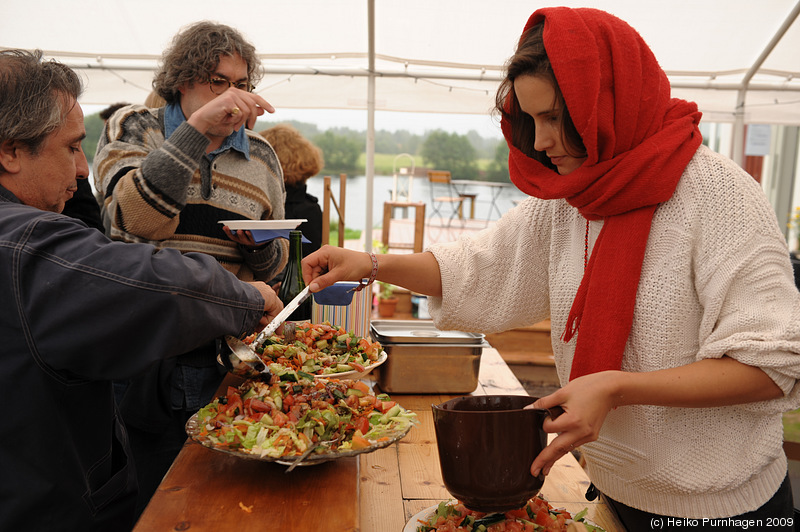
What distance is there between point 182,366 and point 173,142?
64 centimetres

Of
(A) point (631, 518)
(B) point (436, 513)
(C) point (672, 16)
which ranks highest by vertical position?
(C) point (672, 16)

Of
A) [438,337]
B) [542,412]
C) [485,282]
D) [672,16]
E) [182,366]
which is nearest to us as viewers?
[542,412]

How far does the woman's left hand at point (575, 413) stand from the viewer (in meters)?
0.99

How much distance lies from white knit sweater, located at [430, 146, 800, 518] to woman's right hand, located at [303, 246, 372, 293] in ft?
1.55

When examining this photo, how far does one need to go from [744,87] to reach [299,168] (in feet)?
13.0

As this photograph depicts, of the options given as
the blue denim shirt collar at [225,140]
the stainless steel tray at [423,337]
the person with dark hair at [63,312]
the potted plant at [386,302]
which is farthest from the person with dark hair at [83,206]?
the potted plant at [386,302]

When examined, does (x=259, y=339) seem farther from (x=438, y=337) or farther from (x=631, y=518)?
(x=631, y=518)

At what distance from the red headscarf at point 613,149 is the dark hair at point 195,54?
1.18 metres

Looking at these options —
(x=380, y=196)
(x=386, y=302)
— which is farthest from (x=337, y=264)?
(x=380, y=196)

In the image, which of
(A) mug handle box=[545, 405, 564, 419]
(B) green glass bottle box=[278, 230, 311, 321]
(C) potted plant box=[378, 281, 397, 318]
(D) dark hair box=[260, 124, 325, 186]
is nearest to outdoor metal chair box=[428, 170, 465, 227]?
(C) potted plant box=[378, 281, 397, 318]

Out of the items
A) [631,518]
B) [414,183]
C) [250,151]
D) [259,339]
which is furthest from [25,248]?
[414,183]

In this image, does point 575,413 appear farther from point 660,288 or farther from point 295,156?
point 295,156

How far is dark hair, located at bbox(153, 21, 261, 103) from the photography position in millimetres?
2084

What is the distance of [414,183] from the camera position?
25.6 feet
